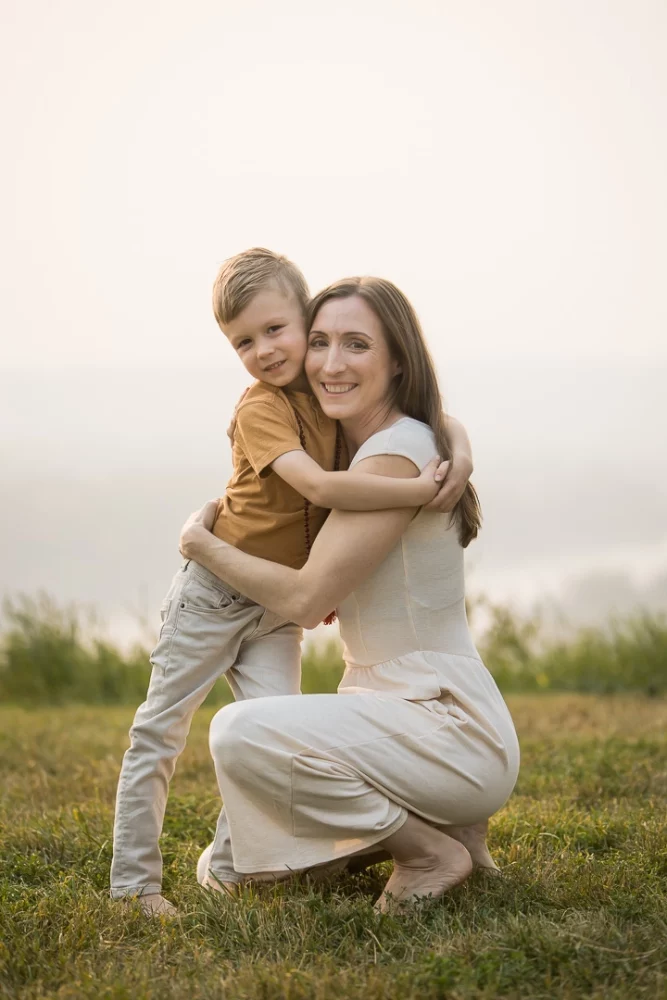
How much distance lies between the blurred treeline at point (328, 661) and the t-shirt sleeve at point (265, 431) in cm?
601

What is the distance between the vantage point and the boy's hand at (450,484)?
326 centimetres

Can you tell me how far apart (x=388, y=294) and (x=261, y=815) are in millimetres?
1666

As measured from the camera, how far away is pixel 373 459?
3.29 metres

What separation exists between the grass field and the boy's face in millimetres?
1617

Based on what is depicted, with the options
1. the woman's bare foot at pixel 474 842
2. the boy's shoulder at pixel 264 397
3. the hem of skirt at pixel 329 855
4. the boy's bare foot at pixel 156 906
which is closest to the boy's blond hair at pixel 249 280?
the boy's shoulder at pixel 264 397

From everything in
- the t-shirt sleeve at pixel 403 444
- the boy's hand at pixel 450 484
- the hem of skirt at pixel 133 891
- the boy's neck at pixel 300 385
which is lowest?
the hem of skirt at pixel 133 891

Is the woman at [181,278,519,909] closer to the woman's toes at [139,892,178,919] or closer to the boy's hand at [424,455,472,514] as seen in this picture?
the boy's hand at [424,455,472,514]

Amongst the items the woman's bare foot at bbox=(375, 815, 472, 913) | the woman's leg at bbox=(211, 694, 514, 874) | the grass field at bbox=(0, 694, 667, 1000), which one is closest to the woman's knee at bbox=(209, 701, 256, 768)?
the woman's leg at bbox=(211, 694, 514, 874)

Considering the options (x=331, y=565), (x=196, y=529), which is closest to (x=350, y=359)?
(x=331, y=565)

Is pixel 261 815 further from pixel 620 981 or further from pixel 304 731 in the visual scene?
pixel 620 981

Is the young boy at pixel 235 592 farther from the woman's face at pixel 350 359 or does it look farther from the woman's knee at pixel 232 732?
the woman's knee at pixel 232 732

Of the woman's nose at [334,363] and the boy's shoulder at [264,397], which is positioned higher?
the woman's nose at [334,363]

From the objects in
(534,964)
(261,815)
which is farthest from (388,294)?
(534,964)

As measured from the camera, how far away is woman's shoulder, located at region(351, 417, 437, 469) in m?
3.29
